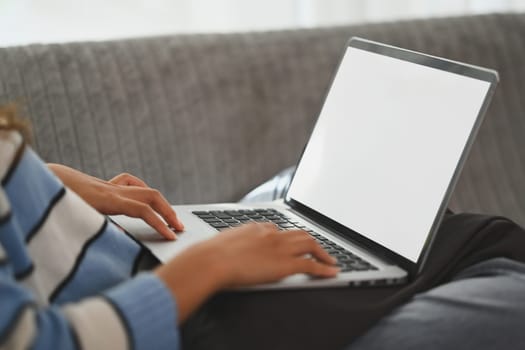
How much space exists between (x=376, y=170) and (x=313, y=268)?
10.6 inches

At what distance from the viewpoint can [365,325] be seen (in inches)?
35.8

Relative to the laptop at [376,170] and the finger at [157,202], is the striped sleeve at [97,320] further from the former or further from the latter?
the finger at [157,202]

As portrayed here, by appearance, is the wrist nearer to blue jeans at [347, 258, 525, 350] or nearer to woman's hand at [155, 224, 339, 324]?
woman's hand at [155, 224, 339, 324]

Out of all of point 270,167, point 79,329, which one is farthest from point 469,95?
point 270,167

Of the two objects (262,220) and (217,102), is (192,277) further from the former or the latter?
(217,102)

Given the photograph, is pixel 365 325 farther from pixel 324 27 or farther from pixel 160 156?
pixel 324 27

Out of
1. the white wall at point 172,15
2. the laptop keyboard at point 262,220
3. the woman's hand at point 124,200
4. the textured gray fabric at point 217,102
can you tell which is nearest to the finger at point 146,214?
the woman's hand at point 124,200

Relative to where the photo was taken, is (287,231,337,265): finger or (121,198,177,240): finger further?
(121,198,177,240): finger

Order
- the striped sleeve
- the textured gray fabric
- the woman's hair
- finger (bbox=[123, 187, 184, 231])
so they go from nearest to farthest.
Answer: the striped sleeve
the woman's hair
finger (bbox=[123, 187, 184, 231])
the textured gray fabric

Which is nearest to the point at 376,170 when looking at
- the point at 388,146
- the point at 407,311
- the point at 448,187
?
the point at 388,146

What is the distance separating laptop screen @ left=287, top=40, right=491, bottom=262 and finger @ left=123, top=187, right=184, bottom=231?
8.6 inches

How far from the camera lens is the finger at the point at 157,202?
43.5 inches

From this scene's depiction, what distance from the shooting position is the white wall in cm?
175

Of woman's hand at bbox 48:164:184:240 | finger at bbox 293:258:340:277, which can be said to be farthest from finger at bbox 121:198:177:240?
finger at bbox 293:258:340:277
